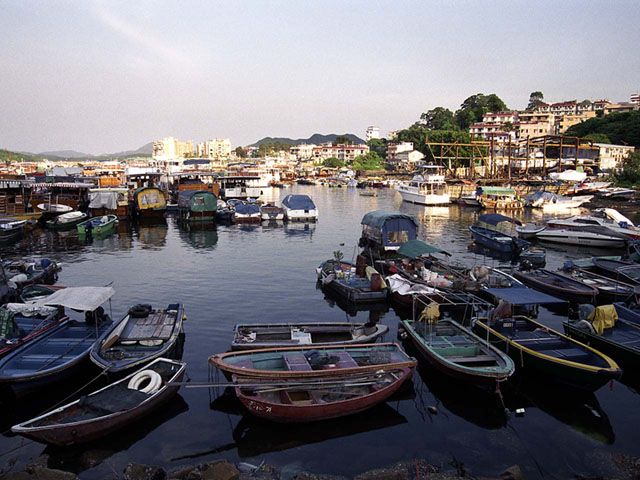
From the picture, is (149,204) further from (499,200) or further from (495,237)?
(499,200)

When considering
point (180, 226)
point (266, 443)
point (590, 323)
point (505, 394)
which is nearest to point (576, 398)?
point (505, 394)

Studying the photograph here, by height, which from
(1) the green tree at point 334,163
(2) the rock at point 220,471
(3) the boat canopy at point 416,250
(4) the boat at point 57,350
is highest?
(1) the green tree at point 334,163

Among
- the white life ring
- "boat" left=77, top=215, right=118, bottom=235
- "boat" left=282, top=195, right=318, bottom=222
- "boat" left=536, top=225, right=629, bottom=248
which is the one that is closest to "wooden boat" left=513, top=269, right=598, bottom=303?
"boat" left=536, top=225, right=629, bottom=248

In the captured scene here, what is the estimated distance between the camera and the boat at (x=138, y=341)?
11828 millimetres

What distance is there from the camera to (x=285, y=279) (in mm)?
24281

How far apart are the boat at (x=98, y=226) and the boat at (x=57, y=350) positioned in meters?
25.8

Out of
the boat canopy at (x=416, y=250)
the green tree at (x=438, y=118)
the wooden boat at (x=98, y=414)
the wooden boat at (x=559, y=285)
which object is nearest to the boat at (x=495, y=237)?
the wooden boat at (x=559, y=285)

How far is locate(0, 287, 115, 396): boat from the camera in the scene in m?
11.2

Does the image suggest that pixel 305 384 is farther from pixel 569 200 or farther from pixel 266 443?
pixel 569 200

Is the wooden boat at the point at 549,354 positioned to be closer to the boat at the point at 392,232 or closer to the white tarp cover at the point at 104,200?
the boat at the point at 392,232

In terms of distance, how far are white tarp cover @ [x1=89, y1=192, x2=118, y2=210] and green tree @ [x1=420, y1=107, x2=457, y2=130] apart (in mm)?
118751

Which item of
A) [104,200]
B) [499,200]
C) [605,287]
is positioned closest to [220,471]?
[605,287]

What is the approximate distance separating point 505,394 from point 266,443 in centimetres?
696

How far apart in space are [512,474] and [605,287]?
15.0 m
